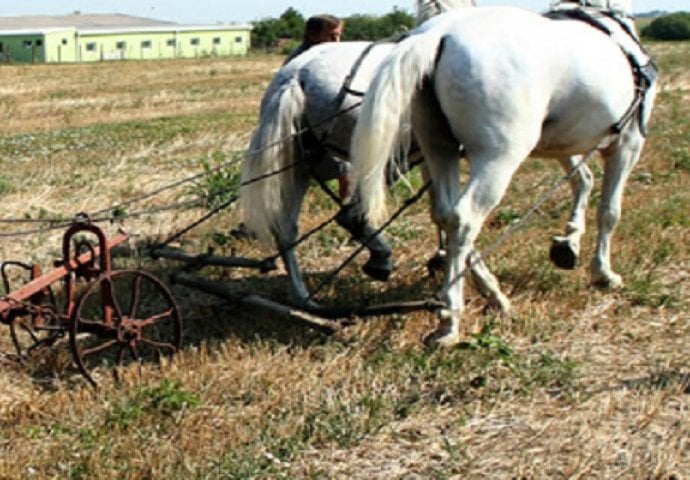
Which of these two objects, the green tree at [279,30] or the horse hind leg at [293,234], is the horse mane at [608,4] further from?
the green tree at [279,30]

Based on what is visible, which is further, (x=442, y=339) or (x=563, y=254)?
(x=563, y=254)

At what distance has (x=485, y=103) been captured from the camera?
17.1ft

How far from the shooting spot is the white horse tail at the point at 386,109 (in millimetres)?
5176

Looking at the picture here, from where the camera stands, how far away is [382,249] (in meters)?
6.49

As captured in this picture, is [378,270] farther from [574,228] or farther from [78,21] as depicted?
[78,21]

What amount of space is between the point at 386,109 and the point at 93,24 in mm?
75035

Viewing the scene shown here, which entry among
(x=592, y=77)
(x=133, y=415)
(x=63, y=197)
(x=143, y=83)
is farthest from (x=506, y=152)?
(x=143, y=83)

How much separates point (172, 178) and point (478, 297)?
17.5ft

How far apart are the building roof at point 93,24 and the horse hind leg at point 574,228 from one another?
60362 millimetres

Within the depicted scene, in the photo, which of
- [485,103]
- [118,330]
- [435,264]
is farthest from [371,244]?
[118,330]

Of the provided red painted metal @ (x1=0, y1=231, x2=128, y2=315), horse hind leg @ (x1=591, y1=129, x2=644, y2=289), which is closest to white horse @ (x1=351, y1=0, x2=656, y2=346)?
horse hind leg @ (x1=591, y1=129, x2=644, y2=289)

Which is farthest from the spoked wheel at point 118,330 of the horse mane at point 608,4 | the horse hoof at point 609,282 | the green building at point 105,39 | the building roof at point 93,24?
the building roof at point 93,24

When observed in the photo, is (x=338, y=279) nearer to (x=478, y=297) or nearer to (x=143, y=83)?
Result: (x=478, y=297)

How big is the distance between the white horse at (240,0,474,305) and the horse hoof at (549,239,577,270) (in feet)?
5.04
